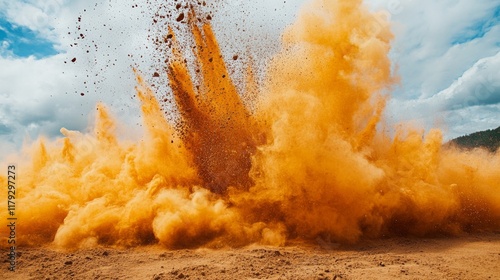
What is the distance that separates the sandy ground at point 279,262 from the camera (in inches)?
470

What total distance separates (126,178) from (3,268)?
8.02 m

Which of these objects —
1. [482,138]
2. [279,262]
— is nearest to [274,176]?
[279,262]

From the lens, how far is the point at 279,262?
13.1m

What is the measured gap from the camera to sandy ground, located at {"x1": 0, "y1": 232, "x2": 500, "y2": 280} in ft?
39.2

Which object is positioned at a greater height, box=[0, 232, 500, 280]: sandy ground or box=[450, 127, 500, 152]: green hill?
box=[450, 127, 500, 152]: green hill

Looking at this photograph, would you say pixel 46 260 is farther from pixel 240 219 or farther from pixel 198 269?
pixel 240 219

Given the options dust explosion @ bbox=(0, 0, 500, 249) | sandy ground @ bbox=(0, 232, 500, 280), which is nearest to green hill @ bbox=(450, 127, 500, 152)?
dust explosion @ bbox=(0, 0, 500, 249)

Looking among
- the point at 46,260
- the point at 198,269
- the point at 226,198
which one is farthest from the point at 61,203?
the point at 198,269

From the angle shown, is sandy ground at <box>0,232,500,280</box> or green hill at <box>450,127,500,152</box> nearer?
sandy ground at <box>0,232,500,280</box>

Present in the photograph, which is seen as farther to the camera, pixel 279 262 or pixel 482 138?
pixel 482 138

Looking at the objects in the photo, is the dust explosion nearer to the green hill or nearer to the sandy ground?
the sandy ground

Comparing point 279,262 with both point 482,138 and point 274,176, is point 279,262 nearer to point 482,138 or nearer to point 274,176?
point 274,176

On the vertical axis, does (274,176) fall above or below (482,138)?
below

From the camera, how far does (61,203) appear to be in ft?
62.4
